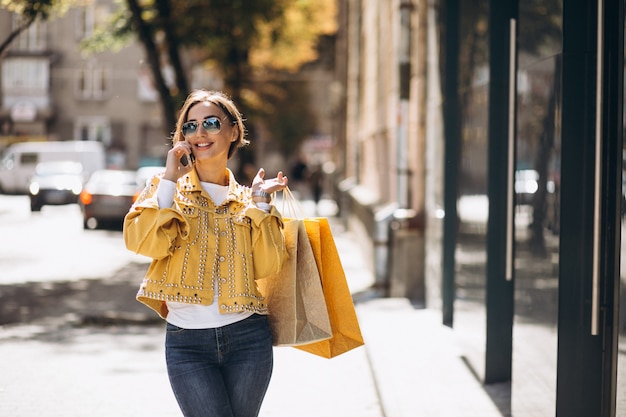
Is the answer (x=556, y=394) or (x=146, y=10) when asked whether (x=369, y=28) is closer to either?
(x=146, y=10)

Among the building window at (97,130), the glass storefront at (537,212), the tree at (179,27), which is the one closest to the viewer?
the glass storefront at (537,212)

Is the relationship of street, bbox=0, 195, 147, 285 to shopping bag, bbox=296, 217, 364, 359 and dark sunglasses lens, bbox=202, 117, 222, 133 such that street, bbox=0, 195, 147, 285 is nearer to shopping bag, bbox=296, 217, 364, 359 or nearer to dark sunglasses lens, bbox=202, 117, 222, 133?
shopping bag, bbox=296, 217, 364, 359

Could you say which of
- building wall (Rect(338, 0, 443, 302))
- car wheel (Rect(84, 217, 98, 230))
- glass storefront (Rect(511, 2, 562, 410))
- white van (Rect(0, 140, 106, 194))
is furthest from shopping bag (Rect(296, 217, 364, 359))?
white van (Rect(0, 140, 106, 194))

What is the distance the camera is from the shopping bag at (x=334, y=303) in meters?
4.18

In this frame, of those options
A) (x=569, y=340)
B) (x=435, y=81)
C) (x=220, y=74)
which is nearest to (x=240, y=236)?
(x=569, y=340)

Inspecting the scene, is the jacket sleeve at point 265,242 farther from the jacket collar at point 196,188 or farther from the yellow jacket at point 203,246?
the jacket collar at point 196,188

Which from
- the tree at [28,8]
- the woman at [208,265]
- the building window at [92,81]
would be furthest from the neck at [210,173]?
the building window at [92,81]

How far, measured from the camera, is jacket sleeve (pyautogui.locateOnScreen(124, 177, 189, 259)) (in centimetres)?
374

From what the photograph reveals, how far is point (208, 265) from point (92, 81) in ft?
207

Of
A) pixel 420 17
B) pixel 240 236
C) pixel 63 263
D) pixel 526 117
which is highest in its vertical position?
pixel 420 17

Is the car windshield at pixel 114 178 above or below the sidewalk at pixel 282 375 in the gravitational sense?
above

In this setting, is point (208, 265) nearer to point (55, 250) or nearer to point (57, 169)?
point (55, 250)

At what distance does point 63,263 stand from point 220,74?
19.0 meters

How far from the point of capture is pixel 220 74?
36.2 m
